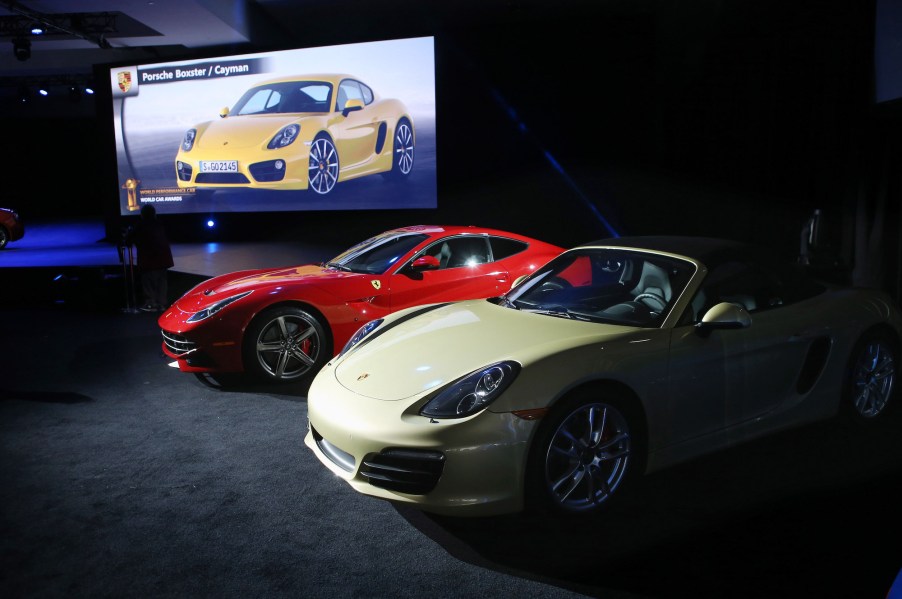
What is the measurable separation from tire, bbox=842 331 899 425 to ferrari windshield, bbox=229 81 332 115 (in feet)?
31.6

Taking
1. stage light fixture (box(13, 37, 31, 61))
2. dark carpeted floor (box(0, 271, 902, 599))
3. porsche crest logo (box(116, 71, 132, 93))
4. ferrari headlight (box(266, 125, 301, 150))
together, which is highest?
stage light fixture (box(13, 37, 31, 61))

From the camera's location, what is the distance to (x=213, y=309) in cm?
508

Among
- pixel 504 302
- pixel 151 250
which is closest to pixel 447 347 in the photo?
pixel 504 302

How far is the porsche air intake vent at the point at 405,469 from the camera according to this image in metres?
2.71

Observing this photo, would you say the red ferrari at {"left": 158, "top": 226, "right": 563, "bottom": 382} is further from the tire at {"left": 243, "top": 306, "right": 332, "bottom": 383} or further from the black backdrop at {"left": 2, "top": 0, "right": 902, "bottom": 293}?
the black backdrop at {"left": 2, "top": 0, "right": 902, "bottom": 293}

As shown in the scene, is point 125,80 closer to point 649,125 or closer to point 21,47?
point 21,47

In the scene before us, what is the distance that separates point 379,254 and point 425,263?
0.67 metres

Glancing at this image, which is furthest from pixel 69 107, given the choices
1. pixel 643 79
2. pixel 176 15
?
pixel 643 79

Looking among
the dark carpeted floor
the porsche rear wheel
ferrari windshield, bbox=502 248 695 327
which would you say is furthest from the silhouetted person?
ferrari windshield, bbox=502 248 695 327

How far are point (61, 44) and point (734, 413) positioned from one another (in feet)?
63.0

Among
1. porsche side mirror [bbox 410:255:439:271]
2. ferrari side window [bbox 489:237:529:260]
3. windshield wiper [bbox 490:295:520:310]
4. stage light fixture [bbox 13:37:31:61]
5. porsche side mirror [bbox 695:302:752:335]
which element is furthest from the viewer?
stage light fixture [bbox 13:37:31:61]

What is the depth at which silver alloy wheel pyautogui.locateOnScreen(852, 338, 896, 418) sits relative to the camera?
402cm

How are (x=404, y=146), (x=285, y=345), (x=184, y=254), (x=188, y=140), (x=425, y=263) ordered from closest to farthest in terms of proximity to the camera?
(x=285, y=345), (x=425, y=263), (x=404, y=146), (x=184, y=254), (x=188, y=140)

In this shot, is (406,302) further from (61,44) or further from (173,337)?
(61,44)
